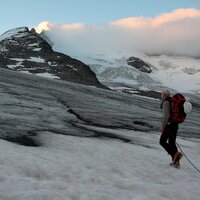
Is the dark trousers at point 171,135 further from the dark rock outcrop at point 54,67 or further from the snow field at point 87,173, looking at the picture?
the dark rock outcrop at point 54,67

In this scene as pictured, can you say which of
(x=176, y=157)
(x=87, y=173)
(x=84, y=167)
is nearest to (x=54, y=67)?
(x=176, y=157)

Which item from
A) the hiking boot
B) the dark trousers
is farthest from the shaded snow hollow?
the dark trousers

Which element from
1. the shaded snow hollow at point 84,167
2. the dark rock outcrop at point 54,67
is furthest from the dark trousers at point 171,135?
the dark rock outcrop at point 54,67

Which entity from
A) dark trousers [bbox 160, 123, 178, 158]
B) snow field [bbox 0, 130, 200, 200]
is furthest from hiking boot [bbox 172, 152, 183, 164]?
snow field [bbox 0, 130, 200, 200]

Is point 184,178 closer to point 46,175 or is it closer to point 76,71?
point 46,175

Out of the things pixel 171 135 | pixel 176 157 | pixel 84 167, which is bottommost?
pixel 84 167

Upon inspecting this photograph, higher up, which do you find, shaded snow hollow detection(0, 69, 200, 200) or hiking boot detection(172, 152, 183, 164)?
hiking boot detection(172, 152, 183, 164)

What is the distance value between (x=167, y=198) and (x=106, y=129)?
12.1 m

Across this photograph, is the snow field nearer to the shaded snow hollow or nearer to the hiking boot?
A: the shaded snow hollow

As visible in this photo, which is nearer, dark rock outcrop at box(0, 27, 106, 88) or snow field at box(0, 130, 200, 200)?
snow field at box(0, 130, 200, 200)

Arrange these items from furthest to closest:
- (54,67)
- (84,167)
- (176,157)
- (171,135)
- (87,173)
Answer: (54,67)
(171,135)
(176,157)
(84,167)
(87,173)

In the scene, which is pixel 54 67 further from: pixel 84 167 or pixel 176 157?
pixel 84 167

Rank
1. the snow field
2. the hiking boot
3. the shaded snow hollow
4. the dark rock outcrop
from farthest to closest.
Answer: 1. the dark rock outcrop
2. the hiking boot
3. the shaded snow hollow
4. the snow field

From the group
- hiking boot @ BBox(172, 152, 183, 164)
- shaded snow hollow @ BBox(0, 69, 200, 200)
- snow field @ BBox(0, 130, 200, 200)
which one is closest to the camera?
snow field @ BBox(0, 130, 200, 200)
